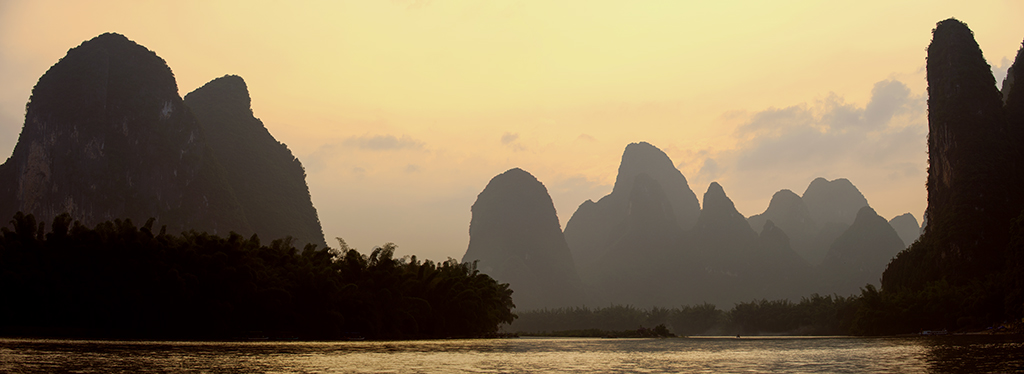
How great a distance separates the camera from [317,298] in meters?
34.0

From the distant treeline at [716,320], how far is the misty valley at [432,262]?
274mm

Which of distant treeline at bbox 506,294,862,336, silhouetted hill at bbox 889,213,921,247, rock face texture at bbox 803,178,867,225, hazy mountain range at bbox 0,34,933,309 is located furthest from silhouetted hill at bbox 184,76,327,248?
silhouetted hill at bbox 889,213,921,247

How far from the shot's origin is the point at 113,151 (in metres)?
84.2

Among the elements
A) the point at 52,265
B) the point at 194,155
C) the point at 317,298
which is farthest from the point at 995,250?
the point at 194,155

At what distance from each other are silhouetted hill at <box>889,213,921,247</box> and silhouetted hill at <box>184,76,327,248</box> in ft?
491

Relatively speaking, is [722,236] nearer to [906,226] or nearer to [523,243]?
[523,243]

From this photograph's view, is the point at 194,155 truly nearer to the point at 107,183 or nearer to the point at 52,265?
the point at 107,183

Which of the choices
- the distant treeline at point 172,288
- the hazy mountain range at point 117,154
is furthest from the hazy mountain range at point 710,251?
the distant treeline at point 172,288

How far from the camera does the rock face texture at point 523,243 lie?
15012 centimetres

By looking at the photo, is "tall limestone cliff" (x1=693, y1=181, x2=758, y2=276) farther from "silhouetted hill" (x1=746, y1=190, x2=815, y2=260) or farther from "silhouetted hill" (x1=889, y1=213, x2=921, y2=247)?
"silhouetted hill" (x1=889, y1=213, x2=921, y2=247)

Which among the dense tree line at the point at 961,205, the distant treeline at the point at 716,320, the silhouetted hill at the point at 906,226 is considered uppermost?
the silhouetted hill at the point at 906,226

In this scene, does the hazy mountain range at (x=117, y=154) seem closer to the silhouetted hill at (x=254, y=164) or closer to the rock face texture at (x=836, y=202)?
the silhouetted hill at (x=254, y=164)

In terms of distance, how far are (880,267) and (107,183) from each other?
12108 cm

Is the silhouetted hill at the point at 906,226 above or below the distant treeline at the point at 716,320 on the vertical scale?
above
